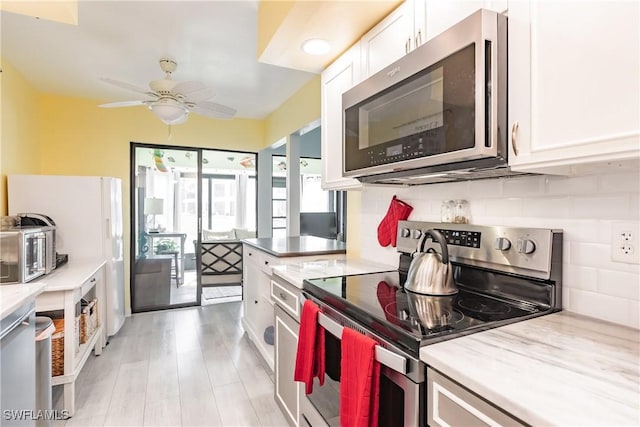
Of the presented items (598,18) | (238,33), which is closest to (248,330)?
(238,33)

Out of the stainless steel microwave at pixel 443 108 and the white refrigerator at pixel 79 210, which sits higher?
the stainless steel microwave at pixel 443 108

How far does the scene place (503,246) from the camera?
1.26m

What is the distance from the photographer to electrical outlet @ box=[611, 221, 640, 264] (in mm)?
979

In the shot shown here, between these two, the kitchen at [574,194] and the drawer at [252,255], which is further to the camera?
the drawer at [252,255]

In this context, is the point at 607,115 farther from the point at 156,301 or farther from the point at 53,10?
the point at 156,301

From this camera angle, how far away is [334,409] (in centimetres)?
134

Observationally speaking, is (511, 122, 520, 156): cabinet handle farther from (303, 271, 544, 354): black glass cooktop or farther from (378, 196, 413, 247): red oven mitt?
(378, 196, 413, 247): red oven mitt

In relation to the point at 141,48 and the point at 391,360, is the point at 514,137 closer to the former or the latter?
the point at 391,360

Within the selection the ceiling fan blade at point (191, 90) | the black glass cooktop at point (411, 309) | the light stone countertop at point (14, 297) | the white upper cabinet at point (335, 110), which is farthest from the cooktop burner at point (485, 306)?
the ceiling fan blade at point (191, 90)

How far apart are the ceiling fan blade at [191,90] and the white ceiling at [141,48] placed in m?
0.34

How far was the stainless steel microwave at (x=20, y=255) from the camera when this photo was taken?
202cm

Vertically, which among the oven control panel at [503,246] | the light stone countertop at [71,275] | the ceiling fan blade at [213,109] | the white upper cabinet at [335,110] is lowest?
the light stone countertop at [71,275]

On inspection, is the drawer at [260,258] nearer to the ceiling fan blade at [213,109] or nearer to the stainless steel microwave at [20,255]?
the ceiling fan blade at [213,109]

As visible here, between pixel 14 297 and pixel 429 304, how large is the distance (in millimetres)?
1582
